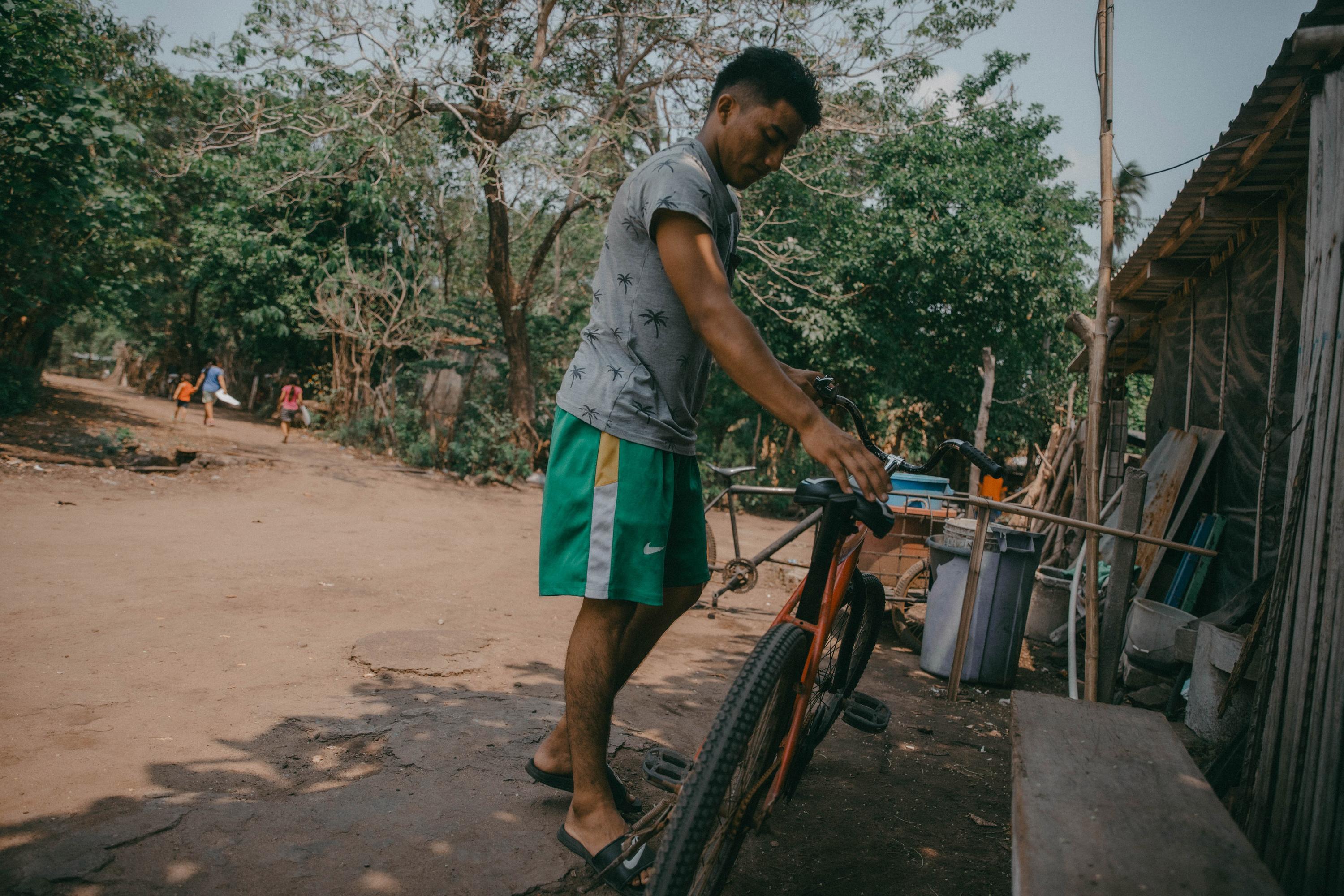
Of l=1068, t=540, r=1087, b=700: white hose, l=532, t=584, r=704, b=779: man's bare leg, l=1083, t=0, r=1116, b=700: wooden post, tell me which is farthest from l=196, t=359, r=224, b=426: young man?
l=532, t=584, r=704, b=779: man's bare leg

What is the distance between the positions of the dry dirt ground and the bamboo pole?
177 mm

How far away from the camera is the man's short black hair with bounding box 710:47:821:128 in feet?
6.33

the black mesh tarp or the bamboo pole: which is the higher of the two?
the black mesh tarp

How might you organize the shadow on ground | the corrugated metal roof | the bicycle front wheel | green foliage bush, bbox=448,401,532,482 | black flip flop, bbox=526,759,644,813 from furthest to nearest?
1. green foliage bush, bbox=448,401,532,482
2. the corrugated metal roof
3. black flip flop, bbox=526,759,644,813
4. the shadow on ground
5. the bicycle front wheel

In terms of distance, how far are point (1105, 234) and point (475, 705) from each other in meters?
4.24

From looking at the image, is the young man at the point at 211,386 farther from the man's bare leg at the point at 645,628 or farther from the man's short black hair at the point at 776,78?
the man's short black hair at the point at 776,78

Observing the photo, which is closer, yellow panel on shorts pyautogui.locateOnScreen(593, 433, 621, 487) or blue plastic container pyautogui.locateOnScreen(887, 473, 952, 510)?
yellow panel on shorts pyautogui.locateOnScreen(593, 433, 621, 487)

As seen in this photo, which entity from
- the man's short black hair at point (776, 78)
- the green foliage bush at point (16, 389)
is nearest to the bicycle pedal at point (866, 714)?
the man's short black hair at point (776, 78)

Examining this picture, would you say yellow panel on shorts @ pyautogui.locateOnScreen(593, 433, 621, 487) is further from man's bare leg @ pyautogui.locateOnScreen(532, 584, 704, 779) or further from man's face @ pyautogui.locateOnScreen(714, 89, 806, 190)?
man's face @ pyautogui.locateOnScreen(714, 89, 806, 190)

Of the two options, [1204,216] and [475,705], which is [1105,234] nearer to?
[1204,216]

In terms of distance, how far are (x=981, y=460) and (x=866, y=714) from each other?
3.09 ft

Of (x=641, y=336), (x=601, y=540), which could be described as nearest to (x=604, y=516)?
(x=601, y=540)

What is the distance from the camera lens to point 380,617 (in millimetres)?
4359

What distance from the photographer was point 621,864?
188 cm
